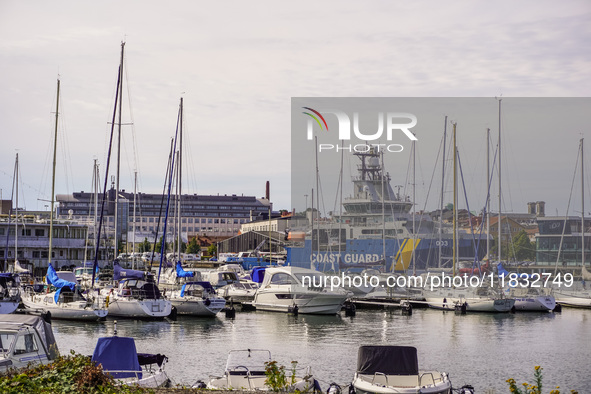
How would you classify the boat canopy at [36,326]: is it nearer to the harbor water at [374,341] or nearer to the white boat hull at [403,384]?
the harbor water at [374,341]

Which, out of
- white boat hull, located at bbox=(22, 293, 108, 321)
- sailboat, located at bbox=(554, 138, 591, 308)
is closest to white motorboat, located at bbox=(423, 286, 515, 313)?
sailboat, located at bbox=(554, 138, 591, 308)

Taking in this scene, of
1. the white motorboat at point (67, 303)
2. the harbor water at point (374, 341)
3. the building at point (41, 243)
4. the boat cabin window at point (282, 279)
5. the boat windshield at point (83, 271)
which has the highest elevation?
the building at point (41, 243)

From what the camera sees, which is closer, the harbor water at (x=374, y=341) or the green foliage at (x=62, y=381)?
the green foliage at (x=62, y=381)

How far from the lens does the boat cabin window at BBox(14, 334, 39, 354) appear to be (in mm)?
21250

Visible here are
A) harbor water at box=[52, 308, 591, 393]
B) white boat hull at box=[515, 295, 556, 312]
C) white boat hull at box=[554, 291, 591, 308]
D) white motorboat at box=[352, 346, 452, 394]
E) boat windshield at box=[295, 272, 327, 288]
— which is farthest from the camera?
white boat hull at box=[554, 291, 591, 308]

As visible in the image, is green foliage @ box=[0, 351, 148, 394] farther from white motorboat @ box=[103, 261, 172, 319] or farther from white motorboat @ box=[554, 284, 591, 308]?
A: white motorboat @ box=[554, 284, 591, 308]

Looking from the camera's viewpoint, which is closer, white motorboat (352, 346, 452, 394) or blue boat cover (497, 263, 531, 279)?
white motorboat (352, 346, 452, 394)

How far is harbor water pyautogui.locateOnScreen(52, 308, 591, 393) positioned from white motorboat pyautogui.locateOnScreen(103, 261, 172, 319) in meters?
0.70

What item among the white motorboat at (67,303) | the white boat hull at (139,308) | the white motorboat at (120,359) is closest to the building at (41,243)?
the white motorboat at (67,303)

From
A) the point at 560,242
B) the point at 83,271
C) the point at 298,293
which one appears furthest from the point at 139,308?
the point at 560,242

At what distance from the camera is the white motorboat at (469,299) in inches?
2436

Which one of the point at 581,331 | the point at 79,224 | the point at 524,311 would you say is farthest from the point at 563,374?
the point at 79,224

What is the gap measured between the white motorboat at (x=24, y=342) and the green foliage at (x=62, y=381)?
4.82 metres

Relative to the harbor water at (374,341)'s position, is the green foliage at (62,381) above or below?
above
